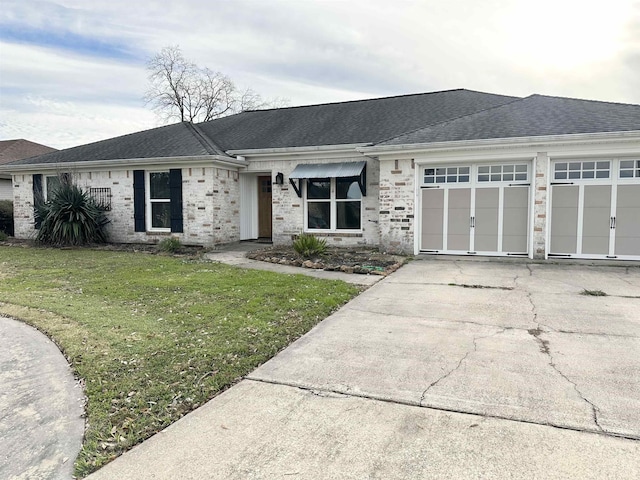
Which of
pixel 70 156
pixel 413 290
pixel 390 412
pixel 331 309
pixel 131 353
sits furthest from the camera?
pixel 70 156

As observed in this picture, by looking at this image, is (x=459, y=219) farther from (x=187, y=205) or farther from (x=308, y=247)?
(x=187, y=205)

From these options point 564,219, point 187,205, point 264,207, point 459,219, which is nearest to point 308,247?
point 459,219

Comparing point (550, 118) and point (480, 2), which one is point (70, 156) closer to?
point (480, 2)

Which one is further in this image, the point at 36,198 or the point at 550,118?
the point at 36,198

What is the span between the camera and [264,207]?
15.3m

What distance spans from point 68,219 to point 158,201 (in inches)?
109

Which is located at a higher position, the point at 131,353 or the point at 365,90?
the point at 365,90

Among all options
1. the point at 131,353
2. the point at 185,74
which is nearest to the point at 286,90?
the point at 185,74

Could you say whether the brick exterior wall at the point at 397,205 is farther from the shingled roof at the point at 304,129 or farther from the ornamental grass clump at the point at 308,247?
the ornamental grass clump at the point at 308,247

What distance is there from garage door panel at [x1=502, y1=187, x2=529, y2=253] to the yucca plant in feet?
40.4

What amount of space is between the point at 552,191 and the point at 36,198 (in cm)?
1643

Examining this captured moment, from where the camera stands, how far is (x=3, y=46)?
12930mm

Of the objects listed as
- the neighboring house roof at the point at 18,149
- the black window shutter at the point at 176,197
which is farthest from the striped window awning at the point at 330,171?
the neighboring house roof at the point at 18,149

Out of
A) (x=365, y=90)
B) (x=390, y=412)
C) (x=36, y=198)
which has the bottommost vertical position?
(x=390, y=412)
